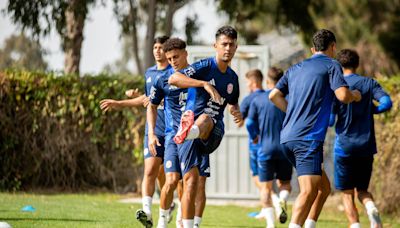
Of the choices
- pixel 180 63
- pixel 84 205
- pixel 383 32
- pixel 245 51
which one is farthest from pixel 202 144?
pixel 383 32

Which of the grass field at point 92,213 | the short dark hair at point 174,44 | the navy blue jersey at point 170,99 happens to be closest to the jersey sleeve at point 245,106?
the grass field at point 92,213

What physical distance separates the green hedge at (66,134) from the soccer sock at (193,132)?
7.45m

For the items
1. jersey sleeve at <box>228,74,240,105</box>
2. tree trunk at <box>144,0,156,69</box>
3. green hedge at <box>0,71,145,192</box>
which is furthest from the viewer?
tree trunk at <box>144,0,156,69</box>

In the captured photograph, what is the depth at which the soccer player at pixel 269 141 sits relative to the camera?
12.1 metres

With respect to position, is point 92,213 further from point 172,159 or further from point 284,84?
point 284,84

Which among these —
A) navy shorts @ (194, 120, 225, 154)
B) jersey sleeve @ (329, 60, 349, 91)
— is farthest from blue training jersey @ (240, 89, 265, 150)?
jersey sleeve @ (329, 60, 349, 91)

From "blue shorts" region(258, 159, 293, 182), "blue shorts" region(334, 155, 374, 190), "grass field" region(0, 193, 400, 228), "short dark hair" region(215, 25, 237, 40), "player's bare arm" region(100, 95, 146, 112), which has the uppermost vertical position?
"short dark hair" region(215, 25, 237, 40)

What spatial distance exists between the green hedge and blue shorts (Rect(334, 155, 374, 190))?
6523 millimetres

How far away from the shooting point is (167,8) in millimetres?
22672

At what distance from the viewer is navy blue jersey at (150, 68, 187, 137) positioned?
9766 millimetres

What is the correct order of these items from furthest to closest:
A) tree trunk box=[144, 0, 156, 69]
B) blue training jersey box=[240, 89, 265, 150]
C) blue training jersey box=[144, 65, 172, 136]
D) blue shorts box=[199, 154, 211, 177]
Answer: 1. tree trunk box=[144, 0, 156, 69]
2. blue training jersey box=[240, 89, 265, 150]
3. blue training jersey box=[144, 65, 172, 136]
4. blue shorts box=[199, 154, 211, 177]

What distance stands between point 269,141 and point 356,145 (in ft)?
7.34

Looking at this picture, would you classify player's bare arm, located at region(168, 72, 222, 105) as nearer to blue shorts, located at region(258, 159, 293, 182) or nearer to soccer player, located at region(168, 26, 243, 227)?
Result: soccer player, located at region(168, 26, 243, 227)

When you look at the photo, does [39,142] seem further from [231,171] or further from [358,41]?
[358,41]
